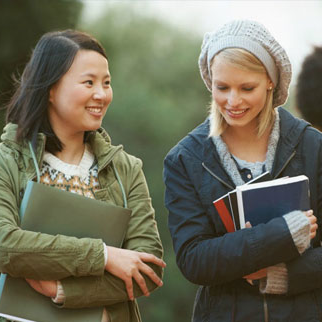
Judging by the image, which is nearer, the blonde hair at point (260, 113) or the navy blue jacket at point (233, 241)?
the navy blue jacket at point (233, 241)

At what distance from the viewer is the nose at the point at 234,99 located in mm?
2424

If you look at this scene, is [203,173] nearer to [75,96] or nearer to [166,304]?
[75,96]

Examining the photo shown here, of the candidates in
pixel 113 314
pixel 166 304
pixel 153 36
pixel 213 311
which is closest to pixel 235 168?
pixel 213 311

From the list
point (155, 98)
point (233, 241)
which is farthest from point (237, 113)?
point (155, 98)

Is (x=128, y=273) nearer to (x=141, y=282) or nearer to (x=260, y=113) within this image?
(x=141, y=282)

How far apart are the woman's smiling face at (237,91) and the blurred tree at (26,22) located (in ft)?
11.4

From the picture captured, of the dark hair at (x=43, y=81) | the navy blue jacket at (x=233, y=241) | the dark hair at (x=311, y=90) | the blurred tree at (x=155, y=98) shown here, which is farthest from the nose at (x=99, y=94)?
the blurred tree at (x=155, y=98)

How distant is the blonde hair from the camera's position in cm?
241

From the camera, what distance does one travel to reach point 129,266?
7.90ft

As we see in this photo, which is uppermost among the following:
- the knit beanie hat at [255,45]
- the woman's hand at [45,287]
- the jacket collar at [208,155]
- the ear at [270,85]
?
the knit beanie hat at [255,45]

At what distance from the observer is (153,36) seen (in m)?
19.2

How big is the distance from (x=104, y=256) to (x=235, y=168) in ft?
1.93

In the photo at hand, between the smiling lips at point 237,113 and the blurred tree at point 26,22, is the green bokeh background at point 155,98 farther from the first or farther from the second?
the smiling lips at point 237,113

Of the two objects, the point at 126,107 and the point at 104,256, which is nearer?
the point at 104,256
